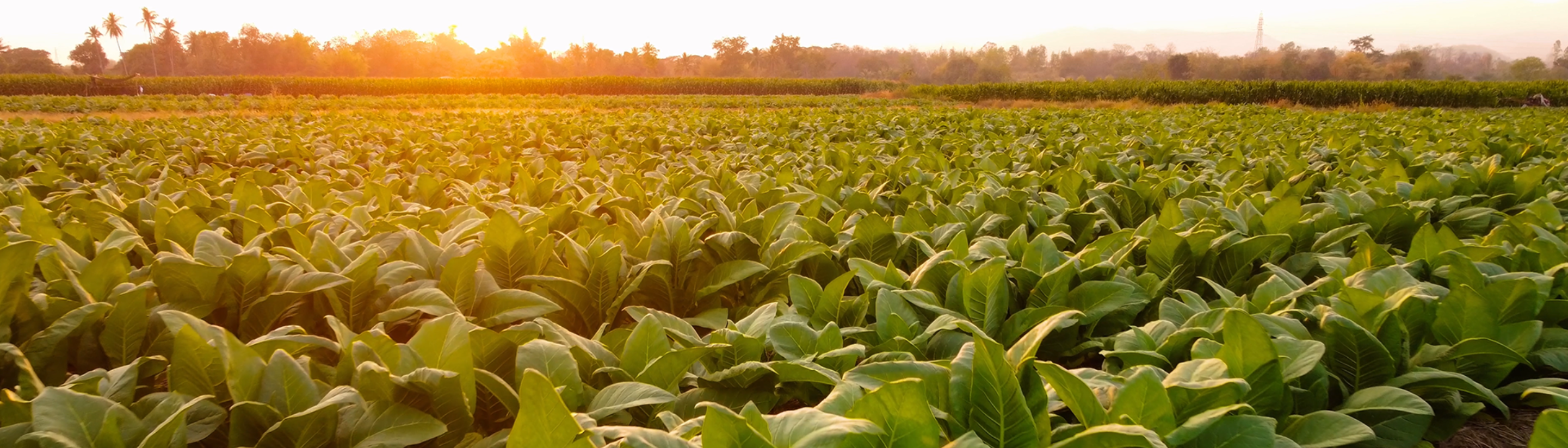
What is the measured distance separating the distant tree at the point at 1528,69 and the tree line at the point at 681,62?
0.77 feet

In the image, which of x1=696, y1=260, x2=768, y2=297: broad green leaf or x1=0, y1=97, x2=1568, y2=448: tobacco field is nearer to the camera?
x1=0, y1=97, x2=1568, y2=448: tobacco field

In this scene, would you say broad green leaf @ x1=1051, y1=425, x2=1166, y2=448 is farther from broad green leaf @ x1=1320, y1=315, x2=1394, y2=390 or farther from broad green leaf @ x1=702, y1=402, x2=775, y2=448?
broad green leaf @ x1=1320, y1=315, x2=1394, y2=390

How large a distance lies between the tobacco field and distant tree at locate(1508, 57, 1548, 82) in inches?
4067

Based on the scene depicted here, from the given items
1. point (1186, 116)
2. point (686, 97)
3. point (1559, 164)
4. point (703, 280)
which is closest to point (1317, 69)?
point (686, 97)

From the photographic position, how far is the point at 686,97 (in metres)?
37.6

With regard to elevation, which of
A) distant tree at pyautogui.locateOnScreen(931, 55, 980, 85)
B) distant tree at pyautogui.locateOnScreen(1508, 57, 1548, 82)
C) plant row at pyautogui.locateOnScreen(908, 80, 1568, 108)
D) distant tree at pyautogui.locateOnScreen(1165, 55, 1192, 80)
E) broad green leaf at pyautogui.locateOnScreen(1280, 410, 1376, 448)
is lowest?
broad green leaf at pyautogui.locateOnScreen(1280, 410, 1376, 448)

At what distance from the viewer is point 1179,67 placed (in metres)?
80.9

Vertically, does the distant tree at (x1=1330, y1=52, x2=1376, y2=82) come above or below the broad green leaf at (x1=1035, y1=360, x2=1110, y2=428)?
above

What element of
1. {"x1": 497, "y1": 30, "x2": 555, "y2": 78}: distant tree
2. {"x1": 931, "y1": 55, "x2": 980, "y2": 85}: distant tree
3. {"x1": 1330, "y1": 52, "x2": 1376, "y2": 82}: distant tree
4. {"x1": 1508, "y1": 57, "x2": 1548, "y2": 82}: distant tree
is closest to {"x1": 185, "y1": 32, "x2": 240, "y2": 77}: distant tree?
{"x1": 497, "y1": 30, "x2": 555, "y2": 78}: distant tree

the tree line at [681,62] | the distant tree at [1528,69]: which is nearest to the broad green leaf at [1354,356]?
the tree line at [681,62]

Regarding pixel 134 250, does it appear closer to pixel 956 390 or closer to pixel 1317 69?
pixel 956 390

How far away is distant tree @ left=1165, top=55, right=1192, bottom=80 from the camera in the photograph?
80250mm

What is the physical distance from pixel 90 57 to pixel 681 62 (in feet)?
267

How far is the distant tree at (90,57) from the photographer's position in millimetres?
99562
